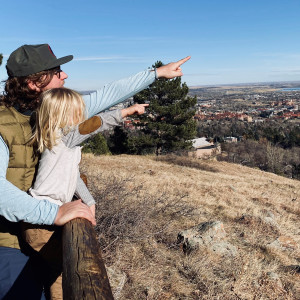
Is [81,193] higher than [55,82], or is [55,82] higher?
[55,82]

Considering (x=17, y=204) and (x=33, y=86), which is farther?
(x=33, y=86)

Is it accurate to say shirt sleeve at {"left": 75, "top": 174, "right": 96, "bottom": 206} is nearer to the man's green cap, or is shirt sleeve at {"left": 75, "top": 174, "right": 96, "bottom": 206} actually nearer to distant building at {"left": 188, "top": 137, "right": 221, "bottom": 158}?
the man's green cap

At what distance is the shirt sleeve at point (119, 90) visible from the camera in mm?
1527

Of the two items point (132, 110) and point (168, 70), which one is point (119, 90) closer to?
point (132, 110)

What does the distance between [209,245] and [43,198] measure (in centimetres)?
320

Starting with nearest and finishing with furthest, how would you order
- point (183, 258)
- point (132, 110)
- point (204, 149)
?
point (132, 110) → point (183, 258) → point (204, 149)

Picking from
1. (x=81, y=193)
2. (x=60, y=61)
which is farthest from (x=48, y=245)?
(x=60, y=61)

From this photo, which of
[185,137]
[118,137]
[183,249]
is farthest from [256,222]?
[118,137]

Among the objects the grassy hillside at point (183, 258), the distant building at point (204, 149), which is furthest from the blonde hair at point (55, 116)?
the distant building at point (204, 149)

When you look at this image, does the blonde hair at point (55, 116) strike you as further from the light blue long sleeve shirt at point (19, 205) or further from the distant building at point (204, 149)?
the distant building at point (204, 149)

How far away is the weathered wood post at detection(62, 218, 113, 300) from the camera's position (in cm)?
93

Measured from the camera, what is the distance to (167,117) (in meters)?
21.0

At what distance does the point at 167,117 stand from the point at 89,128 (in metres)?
19.9

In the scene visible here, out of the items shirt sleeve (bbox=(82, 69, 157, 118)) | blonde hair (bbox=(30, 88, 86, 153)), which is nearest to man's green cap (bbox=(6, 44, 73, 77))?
blonde hair (bbox=(30, 88, 86, 153))
